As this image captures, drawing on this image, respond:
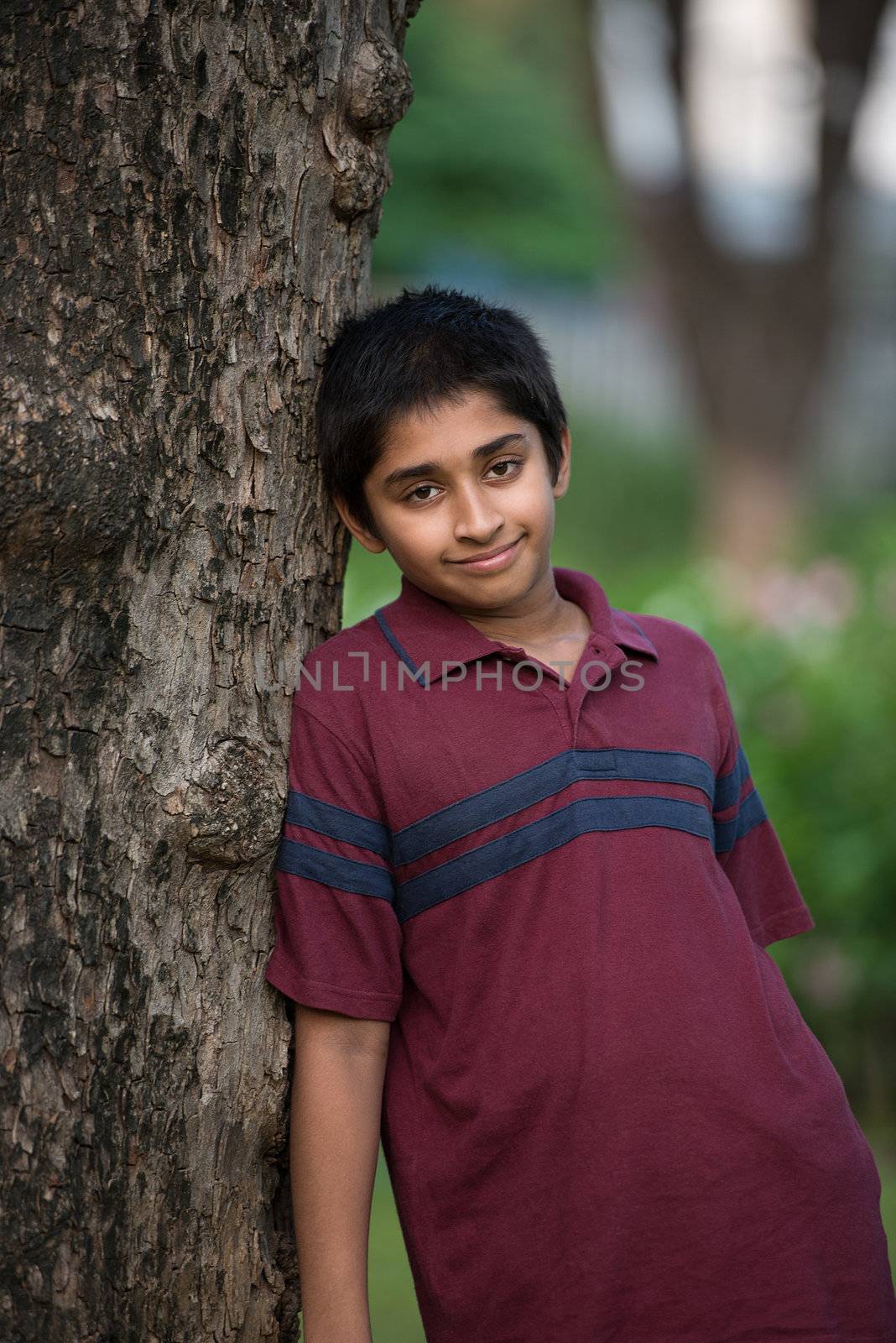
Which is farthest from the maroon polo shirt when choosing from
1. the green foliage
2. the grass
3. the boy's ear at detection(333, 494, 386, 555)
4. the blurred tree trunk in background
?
the blurred tree trunk in background

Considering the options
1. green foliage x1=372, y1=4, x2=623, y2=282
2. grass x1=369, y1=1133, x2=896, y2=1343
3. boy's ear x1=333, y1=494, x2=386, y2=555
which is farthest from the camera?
green foliage x1=372, y1=4, x2=623, y2=282

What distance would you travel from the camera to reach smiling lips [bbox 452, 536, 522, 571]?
5.26 ft

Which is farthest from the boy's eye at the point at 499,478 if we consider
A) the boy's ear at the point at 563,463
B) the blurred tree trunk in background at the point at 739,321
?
the blurred tree trunk in background at the point at 739,321

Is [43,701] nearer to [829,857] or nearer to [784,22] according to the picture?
[829,857]

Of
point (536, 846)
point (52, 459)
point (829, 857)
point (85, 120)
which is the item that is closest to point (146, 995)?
point (536, 846)

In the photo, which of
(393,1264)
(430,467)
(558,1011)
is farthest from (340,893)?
(393,1264)

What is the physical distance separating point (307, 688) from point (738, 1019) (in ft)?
2.19

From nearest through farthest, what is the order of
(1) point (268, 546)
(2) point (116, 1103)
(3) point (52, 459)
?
(3) point (52, 459) → (2) point (116, 1103) → (1) point (268, 546)

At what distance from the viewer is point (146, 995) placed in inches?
60.0

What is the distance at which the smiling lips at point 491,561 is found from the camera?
1603mm

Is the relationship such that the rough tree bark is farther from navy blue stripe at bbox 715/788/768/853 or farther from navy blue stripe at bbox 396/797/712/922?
navy blue stripe at bbox 715/788/768/853

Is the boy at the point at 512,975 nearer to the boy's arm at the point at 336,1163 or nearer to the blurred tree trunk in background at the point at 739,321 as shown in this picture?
the boy's arm at the point at 336,1163

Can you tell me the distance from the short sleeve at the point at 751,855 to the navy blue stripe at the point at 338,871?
1.65ft

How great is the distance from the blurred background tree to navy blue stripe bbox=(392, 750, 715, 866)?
2.16 meters
